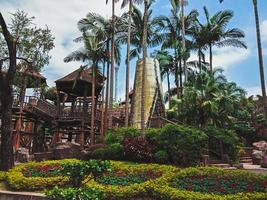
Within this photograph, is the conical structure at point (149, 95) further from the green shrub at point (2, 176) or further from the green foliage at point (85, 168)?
the green foliage at point (85, 168)

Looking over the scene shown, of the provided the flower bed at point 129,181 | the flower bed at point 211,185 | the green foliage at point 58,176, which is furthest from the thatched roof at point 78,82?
the flower bed at point 211,185

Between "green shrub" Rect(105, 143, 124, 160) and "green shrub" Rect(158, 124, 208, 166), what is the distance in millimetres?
2558

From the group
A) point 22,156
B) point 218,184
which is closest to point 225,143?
point 218,184

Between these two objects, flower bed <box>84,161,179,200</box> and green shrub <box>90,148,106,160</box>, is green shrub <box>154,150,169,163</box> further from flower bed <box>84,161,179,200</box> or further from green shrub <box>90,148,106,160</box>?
green shrub <box>90,148,106,160</box>

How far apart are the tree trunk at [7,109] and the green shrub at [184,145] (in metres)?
7.84

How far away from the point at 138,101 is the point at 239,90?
13.5 meters

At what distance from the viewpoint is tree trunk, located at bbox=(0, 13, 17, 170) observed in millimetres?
14383

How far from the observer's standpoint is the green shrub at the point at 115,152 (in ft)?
60.4

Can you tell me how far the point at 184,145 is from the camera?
16906mm

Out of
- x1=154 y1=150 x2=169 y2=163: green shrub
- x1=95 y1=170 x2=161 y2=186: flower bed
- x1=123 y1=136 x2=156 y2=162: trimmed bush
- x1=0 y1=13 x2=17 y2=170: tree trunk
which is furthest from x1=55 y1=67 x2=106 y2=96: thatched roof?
x1=95 y1=170 x2=161 y2=186: flower bed

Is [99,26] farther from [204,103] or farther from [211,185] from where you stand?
[211,185]

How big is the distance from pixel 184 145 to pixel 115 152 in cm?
404

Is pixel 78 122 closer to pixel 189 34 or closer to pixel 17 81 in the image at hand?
pixel 17 81

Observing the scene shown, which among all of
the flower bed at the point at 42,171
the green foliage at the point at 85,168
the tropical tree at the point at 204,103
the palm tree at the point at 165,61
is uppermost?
the palm tree at the point at 165,61
